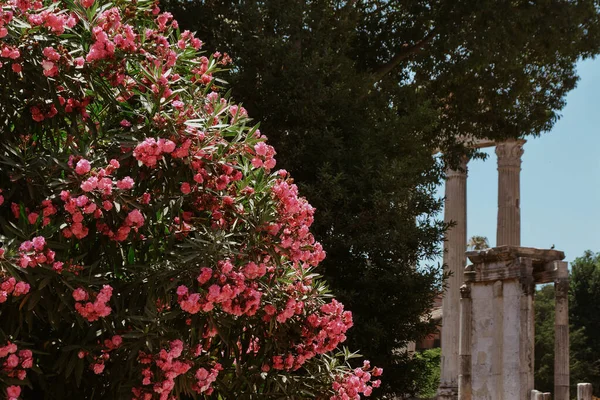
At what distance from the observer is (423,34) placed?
757 inches

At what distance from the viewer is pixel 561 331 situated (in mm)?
17844

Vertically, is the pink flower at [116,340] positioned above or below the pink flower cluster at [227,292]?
below

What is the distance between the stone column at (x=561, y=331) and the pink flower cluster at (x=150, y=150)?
522 inches

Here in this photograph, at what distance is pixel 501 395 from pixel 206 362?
474 inches

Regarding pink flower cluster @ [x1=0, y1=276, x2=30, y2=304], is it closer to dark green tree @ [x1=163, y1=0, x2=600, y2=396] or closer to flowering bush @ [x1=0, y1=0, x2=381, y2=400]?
flowering bush @ [x1=0, y1=0, x2=381, y2=400]

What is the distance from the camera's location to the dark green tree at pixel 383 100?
14008 mm

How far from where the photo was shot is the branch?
18828 millimetres

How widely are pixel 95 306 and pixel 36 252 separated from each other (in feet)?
1.61

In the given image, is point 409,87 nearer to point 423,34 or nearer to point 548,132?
point 423,34

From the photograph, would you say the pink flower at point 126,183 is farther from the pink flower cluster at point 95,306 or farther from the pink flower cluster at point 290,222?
the pink flower cluster at point 290,222

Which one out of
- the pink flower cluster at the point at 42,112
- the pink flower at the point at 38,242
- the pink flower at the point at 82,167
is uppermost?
the pink flower cluster at the point at 42,112

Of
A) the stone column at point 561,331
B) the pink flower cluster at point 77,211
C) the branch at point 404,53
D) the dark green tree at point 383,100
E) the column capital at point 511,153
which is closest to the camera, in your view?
the pink flower cluster at point 77,211

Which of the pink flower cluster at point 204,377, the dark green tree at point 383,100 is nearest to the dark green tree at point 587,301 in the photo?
the dark green tree at point 383,100

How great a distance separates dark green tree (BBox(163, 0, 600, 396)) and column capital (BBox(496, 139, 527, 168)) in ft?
45.5
